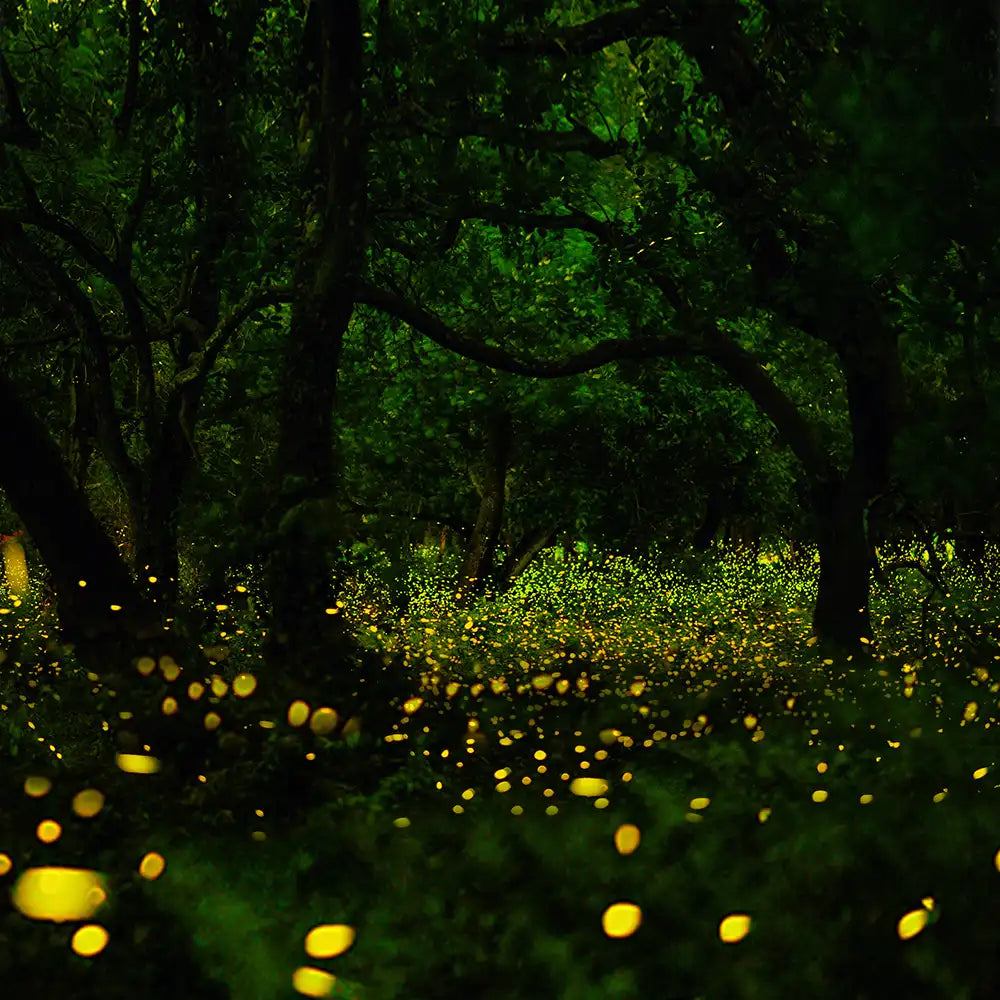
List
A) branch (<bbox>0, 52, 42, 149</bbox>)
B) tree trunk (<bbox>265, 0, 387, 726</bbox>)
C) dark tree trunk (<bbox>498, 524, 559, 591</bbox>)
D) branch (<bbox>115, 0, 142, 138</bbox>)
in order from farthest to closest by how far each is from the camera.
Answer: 1. dark tree trunk (<bbox>498, 524, 559, 591</bbox>)
2. branch (<bbox>115, 0, 142, 138</bbox>)
3. branch (<bbox>0, 52, 42, 149</bbox>)
4. tree trunk (<bbox>265, 0, 387, 726</bbox>)

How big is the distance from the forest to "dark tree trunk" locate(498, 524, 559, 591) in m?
5.31

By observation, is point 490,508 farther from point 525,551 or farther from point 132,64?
point 132,64

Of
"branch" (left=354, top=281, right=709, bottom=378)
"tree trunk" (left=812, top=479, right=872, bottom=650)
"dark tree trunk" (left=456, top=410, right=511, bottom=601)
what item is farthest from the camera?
"dark tree trunk" (left=456, top=410, right=511, bottom=601)

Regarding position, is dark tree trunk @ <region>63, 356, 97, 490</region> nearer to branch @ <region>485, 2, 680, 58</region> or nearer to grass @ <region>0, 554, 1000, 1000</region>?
grass @ <region>0, 554, 1000, 1000</region>

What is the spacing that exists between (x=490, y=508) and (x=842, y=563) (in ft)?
32.5

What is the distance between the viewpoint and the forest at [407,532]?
365 cm

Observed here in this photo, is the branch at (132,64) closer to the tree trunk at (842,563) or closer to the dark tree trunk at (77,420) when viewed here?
the dark tree trunk at (77,420)

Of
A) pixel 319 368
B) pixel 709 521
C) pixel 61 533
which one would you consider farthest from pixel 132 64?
pixel 709 521

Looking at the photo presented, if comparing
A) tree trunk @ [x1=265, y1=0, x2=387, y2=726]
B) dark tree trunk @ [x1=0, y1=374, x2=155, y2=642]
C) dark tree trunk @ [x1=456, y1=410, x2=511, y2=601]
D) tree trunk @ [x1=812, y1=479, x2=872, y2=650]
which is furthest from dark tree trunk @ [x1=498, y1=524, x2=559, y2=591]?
dark tree trunk @ [x1=0, y1=374, x2=155, y2=642]

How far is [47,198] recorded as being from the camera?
41.9ft

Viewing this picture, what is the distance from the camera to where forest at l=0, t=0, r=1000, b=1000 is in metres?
3.65

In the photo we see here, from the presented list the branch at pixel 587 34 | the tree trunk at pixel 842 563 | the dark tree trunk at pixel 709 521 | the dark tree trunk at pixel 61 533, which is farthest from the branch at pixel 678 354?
the dark tree trunk at pixel 709 521

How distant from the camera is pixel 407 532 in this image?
48.6ft

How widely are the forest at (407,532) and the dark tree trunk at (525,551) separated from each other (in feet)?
17.4
